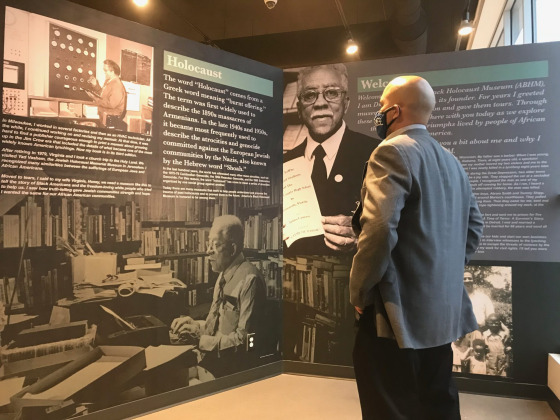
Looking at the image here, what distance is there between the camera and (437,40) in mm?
5676

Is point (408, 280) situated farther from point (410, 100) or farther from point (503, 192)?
point (503, 192)

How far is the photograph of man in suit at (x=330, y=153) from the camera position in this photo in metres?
3.40

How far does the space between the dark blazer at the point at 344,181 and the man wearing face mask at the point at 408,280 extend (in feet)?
5.64

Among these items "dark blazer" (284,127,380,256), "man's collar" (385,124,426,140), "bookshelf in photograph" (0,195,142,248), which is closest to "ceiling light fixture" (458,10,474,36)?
"dark blazer" (284,127,380,256)

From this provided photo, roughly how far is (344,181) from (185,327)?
65.9 inches

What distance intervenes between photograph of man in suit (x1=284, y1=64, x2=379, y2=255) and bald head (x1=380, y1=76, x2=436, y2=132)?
5.44 feet

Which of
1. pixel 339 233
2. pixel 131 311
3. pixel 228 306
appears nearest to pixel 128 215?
pixel 131 311

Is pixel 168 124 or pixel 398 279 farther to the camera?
pixel 168 124

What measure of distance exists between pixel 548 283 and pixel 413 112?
208 centimetres

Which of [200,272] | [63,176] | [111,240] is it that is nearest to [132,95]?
[63,176]

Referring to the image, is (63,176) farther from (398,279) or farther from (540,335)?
(540,335)

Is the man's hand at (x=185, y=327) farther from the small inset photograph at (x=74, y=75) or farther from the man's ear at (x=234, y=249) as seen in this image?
the small inset photograph at (x=74, y=75)

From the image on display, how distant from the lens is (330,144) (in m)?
3.47

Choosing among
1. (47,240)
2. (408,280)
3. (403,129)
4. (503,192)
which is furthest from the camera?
(503,192)
